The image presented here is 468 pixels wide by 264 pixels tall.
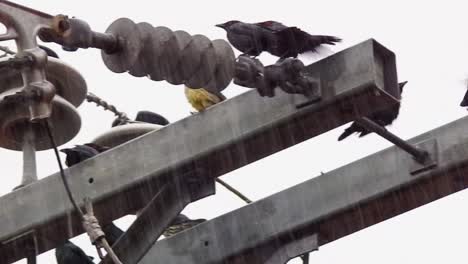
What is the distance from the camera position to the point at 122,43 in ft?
24.3

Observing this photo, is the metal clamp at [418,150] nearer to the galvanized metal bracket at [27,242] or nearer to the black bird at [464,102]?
the black bird at [464,102]

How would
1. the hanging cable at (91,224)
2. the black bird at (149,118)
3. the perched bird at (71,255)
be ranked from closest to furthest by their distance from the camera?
the hanging cable at (91,224)
the perched bird at (71,255)
the black bird at (149,118)

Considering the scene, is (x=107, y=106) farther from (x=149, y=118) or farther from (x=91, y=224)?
(x=91, y=224)

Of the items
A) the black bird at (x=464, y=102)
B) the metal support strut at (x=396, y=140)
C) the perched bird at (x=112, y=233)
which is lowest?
the perched bird at (x=112, y=233)

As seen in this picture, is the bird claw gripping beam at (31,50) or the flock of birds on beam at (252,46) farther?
the flock of birds on beam at (252,46)

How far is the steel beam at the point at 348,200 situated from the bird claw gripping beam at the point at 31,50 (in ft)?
3.83

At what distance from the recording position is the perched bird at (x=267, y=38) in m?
7.82

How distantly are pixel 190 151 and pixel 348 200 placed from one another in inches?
31.1

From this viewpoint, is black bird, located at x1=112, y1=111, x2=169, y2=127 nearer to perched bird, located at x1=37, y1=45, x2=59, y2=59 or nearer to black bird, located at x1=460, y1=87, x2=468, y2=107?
perched bird, located at x1=37, y1=45, x2=59, y2=59

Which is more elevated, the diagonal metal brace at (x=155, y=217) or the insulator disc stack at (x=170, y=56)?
the insulator disc stack at (x=170, y=56)

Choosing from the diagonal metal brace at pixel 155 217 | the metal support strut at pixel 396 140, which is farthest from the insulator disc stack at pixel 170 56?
the metal support strut at pixel 396 140

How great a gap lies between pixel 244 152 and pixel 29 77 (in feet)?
3.22

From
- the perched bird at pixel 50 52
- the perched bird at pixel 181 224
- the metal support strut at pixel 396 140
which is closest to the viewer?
the metal support strut at pixel 396 140

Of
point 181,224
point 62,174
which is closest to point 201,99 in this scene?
point 181,224
